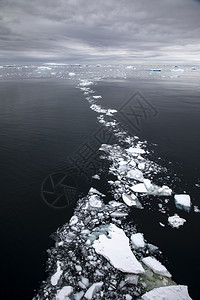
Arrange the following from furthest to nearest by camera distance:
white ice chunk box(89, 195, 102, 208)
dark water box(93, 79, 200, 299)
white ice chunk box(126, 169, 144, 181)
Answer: white ice chunk box(126, 169, 144, 181), white ice chunk box(89, 195, 102, 208), dark water box(93, 79, 200, 299)

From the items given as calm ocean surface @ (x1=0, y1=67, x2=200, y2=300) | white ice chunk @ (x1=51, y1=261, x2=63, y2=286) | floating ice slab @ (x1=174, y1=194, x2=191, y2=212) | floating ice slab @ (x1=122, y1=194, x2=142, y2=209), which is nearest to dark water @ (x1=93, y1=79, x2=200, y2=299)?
calm ocean surface @ (x1=0, y1=67, x2=200, y2=300)

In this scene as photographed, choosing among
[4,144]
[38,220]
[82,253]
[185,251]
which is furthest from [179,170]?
[4,144]

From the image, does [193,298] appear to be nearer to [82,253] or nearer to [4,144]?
[82,253]

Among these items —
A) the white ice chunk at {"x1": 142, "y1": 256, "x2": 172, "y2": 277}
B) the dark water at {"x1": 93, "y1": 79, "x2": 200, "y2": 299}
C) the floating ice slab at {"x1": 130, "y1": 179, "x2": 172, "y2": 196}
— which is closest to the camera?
the white ice chunk at {"x1": 142, "y1": 256, "x2": 172, "y2": 277}

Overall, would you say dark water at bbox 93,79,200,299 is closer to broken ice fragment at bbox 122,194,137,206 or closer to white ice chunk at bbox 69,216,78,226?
broken ice fragment at bbox 122,194,137,206

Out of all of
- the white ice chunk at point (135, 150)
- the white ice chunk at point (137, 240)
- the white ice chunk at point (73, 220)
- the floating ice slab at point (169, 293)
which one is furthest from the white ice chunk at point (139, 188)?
the floating ice slab at point (169, 293)

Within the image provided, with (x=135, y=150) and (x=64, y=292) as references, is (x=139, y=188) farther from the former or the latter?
(x=64, y=292)

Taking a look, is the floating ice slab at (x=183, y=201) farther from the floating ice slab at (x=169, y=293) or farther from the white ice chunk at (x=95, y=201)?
the white ice chunk at (x=95, y=201)
